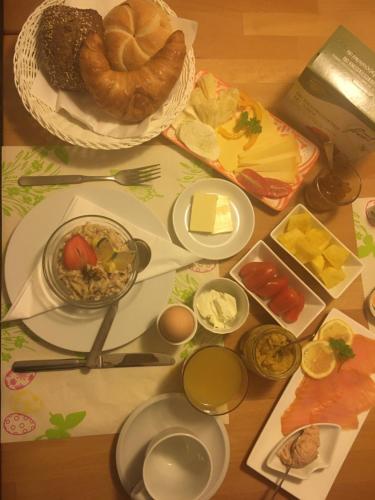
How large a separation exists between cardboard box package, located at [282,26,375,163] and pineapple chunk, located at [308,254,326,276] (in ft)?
1.15

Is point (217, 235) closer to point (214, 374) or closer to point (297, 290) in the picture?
point (297, 290)

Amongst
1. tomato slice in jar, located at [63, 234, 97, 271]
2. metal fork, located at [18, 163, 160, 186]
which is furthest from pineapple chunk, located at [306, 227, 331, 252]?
tomato slice in jar, located at [63, 234, 97, 271]

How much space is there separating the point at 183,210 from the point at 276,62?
589 millimetres

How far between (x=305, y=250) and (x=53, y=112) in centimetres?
81

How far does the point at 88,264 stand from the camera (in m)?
1.12

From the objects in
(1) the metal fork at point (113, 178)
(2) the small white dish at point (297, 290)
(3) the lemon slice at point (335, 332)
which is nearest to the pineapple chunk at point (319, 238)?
(2) the small white dish at point (297, 290)

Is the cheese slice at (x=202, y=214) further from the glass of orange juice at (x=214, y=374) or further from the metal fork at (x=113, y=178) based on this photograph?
the glass of orange juice at (x=214, y=374)

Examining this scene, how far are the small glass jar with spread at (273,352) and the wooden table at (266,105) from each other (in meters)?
0.08

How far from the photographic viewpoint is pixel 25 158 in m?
1.24

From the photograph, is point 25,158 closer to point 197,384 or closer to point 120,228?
point 120,228

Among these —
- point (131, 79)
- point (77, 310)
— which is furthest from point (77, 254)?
point (131, 79)

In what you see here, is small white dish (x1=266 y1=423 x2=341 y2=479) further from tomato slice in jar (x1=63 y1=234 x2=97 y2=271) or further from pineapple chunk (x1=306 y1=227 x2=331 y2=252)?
tomato slice in jar (x1=63 y1=234 x2=97 y2=271)

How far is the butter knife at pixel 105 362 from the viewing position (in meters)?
1.13

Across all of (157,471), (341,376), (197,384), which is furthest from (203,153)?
(157,471)
